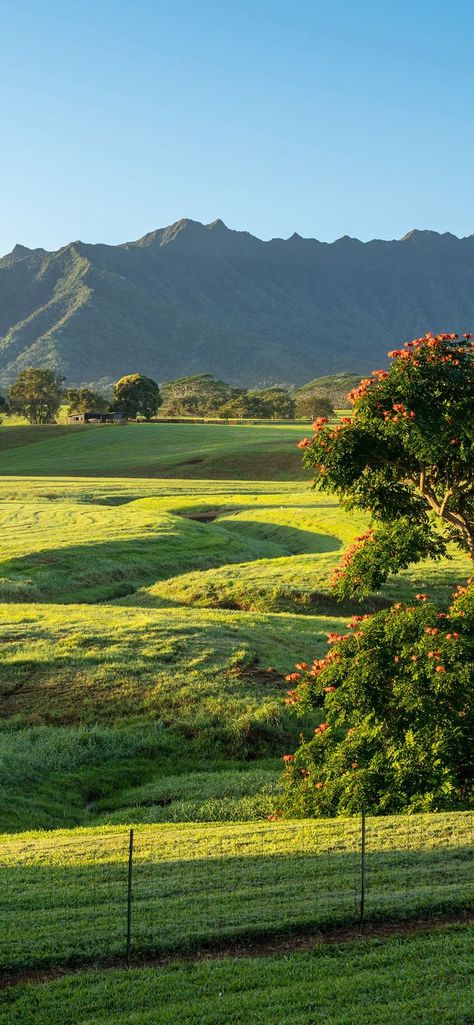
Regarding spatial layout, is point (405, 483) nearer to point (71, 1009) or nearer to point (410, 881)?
point (410, 881)

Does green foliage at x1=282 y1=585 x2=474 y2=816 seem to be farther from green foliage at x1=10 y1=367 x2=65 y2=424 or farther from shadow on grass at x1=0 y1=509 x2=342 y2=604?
green foliage at x1=10 y1=367 x2=65 y2=424

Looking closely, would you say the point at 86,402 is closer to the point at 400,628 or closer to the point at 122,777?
the point at 122,777

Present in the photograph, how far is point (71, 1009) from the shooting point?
1148cm

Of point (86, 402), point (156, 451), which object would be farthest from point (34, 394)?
point (156, 451)

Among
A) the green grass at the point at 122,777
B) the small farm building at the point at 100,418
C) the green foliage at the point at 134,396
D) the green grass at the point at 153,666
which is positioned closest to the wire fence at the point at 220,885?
the green grass at the point at 122,777

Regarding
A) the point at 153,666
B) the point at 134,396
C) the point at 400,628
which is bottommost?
the point at 153,666

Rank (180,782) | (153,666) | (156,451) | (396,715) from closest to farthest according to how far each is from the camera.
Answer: (396,715)
(180,782)
(153,666)
(156,451)

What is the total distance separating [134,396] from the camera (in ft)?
601

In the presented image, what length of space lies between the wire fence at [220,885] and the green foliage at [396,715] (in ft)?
3.65

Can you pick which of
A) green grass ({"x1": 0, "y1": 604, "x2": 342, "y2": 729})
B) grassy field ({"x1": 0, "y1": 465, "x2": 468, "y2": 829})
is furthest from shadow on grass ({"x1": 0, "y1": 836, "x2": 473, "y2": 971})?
green grass ({"x1": 0, "y1": 604, "x2": 342, "y2": 729})

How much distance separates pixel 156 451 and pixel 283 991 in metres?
123

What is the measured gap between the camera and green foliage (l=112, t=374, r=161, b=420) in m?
A: 183

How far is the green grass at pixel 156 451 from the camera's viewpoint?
11612 cm

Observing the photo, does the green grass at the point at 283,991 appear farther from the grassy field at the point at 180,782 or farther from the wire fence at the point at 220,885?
the wire fence at the point at 220,885
